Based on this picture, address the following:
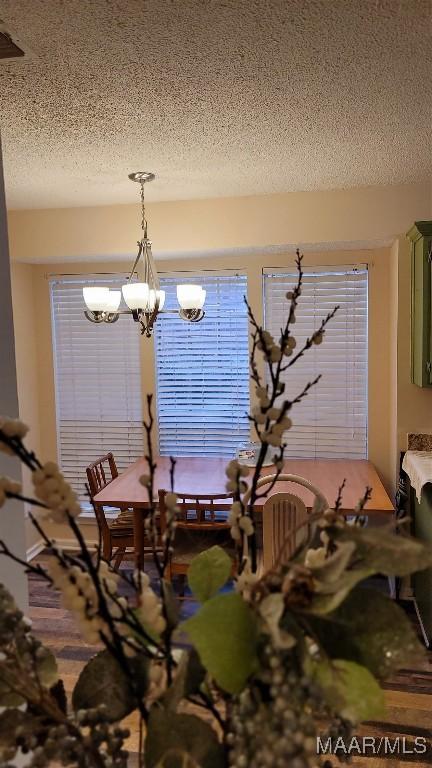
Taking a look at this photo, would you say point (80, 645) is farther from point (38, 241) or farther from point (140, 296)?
point (38, 241)

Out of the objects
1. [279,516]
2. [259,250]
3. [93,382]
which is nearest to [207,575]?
[279,516]

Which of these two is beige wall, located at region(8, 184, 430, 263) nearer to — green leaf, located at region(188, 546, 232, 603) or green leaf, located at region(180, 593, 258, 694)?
green leaf, located at region(188, 546, 232, 603)

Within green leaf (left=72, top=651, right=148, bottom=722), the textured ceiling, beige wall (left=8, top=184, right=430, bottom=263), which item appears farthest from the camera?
beige wall (left=8, top=184, right=430, bottom=263)

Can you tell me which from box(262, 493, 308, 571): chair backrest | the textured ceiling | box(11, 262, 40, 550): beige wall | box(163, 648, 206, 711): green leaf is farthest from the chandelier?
box(163, 648, 206, 711): green leaf

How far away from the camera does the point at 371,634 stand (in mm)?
582

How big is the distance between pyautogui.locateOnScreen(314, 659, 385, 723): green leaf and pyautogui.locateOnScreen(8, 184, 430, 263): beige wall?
11.4 feet

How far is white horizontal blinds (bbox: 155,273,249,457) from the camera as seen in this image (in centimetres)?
442

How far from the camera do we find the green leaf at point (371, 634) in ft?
1.89

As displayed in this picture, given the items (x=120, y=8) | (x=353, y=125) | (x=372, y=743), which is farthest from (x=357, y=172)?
(x=372, y=743)

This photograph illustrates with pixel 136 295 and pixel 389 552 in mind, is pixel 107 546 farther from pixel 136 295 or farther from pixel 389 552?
pixel 389 552

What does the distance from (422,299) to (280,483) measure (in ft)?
4.46

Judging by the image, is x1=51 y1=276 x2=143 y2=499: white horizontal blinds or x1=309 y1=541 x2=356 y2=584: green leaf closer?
x1=309 y1=541 x2=356 y2=584: green leaf

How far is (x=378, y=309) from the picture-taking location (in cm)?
418

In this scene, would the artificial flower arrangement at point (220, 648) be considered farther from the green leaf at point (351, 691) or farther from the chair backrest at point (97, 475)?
the chair backrest at point (97, 475)
